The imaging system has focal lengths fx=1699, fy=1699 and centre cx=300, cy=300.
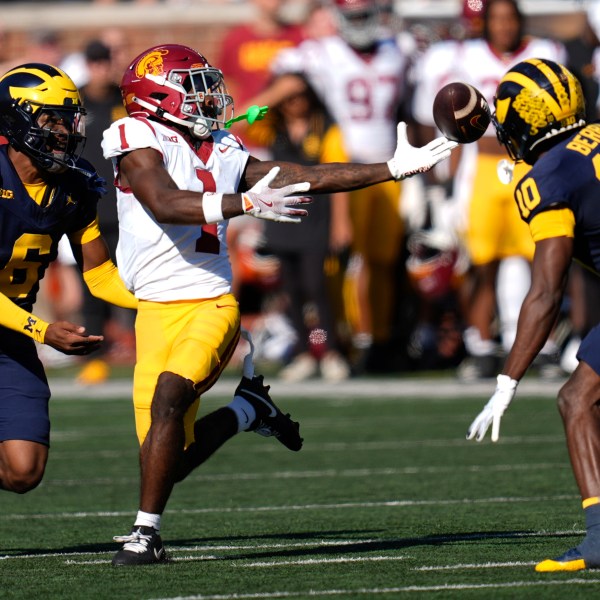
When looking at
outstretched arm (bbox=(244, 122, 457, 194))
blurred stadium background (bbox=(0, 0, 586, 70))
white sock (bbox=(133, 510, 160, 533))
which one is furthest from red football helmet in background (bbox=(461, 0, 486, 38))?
white sock (bbox=(133, 510, 160, 533))

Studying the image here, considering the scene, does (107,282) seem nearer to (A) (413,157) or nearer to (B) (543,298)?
(A) (413,157)

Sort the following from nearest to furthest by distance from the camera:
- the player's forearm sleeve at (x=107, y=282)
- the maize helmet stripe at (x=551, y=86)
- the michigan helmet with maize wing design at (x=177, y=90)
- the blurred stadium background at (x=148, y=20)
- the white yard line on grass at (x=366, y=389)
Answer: the maize helmet stripe at (x=551, y=86) < the michigan helmet with maize wing design at (x=177, y=90) < the player's forearm sleeve at (x=107, y=282) < the white yard line on grass at (x=366, y=389) < the blurred stadium background at (x=148, y=20)

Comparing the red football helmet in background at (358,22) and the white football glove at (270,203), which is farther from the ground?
the red football helmet in background at (358,22)

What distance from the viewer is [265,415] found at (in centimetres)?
691

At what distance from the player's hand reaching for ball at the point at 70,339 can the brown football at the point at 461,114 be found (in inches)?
59.0

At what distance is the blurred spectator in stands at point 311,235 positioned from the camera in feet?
43.5

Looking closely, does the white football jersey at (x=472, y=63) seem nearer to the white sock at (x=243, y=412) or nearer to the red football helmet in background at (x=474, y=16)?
the red football helmet in background at (x=474, y=16)

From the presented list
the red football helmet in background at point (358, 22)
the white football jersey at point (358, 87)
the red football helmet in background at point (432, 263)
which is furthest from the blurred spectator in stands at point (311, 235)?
the red football helmet in background at point (432, 263)

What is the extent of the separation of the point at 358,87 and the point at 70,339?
7.52 metres

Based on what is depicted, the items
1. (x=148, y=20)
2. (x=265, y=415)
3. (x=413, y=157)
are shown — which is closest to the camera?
(x=413, y=157)

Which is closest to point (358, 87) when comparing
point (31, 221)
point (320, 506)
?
point (320, 506)

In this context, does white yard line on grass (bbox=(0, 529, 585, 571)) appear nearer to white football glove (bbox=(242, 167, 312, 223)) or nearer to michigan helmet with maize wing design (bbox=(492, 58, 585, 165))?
white football glove (bbox=(242, 167, 312, 223))

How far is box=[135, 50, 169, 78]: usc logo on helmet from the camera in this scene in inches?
258

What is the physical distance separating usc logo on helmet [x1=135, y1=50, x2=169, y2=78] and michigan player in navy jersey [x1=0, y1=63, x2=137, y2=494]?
12.2 inches
